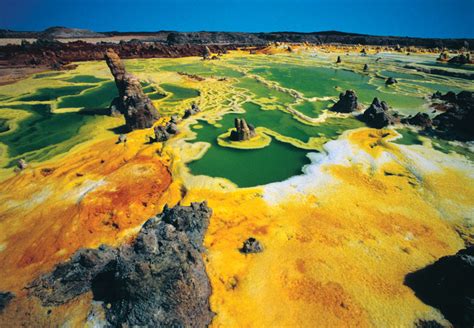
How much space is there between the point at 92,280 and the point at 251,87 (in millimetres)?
29764

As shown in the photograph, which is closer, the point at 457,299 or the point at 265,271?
the point at 457,299

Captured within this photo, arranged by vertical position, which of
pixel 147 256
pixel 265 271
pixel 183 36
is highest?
pixel 183 36

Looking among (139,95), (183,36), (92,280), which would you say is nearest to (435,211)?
(92,280)

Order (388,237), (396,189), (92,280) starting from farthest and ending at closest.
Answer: (396,189) → (388,237) → (92,280)

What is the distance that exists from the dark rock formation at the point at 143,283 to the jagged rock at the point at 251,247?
1944mm

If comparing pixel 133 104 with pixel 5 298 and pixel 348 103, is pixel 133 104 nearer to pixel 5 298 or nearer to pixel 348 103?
pixel 5 298

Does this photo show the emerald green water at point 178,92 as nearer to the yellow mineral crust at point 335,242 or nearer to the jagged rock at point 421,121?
the yellow mineral crust at point 335,242

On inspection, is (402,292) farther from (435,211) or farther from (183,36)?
(183,36)

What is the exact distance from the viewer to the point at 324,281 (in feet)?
26.2

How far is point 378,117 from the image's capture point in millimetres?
20547

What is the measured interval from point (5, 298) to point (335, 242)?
382 inches

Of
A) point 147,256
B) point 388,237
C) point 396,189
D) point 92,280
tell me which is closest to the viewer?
point 147,256

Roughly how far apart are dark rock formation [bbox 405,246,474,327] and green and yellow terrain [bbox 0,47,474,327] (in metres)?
0.33

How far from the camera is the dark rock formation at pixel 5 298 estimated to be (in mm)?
6639
